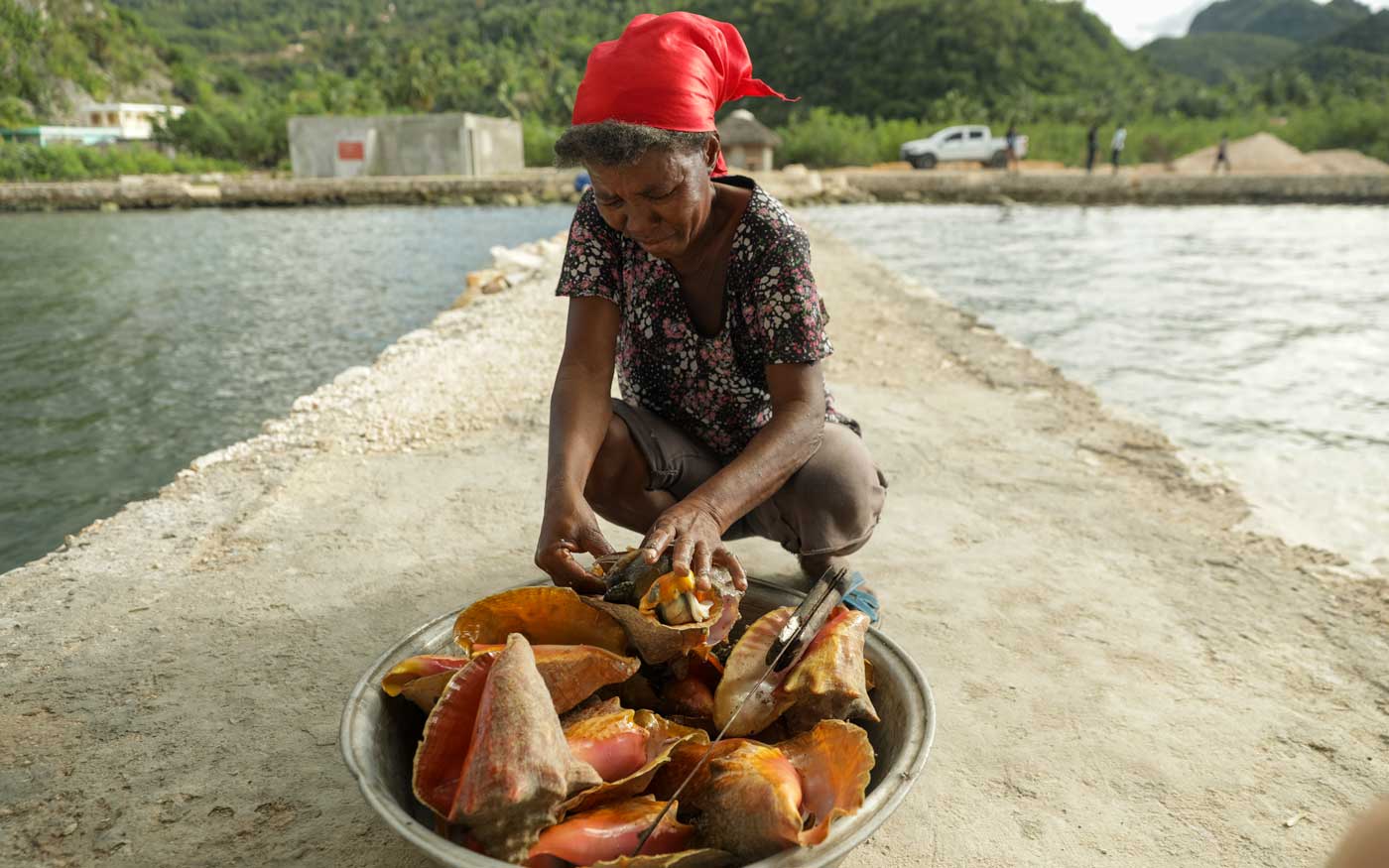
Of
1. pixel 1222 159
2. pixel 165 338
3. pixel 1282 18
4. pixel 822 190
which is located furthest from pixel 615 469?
pixel 1282 18

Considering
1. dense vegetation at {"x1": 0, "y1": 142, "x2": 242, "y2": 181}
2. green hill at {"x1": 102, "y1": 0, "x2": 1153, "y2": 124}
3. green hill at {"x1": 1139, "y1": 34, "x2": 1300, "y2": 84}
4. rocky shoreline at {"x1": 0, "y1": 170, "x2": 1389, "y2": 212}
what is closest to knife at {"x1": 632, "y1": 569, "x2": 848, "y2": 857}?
rocky shoreline at {"x1": 0, "y1": 170, "x2": 1389, "y2": 212}

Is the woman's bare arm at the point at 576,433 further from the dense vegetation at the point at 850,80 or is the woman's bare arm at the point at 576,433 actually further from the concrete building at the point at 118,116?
the concrete building at the point at 118,116

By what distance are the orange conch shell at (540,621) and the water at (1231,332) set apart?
246cm

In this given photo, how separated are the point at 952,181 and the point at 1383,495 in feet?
83.2

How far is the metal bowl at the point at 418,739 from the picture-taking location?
1006 mm

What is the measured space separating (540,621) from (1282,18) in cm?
16507

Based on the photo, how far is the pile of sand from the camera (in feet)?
97.8

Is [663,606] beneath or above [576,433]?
beneath

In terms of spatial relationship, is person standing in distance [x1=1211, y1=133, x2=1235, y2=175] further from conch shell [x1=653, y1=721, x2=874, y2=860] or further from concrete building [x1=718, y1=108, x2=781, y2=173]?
conch shell [x1=653, y1=721, x2=874, y2=860]

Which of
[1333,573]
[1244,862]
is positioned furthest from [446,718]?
[1333,573]

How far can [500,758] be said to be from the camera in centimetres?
107

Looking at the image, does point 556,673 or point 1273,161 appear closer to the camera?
point 556,673

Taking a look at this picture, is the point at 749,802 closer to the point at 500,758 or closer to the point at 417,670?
the point at 500,758

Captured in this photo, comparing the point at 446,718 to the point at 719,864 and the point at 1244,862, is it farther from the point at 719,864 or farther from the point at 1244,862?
the point at 1244,862
